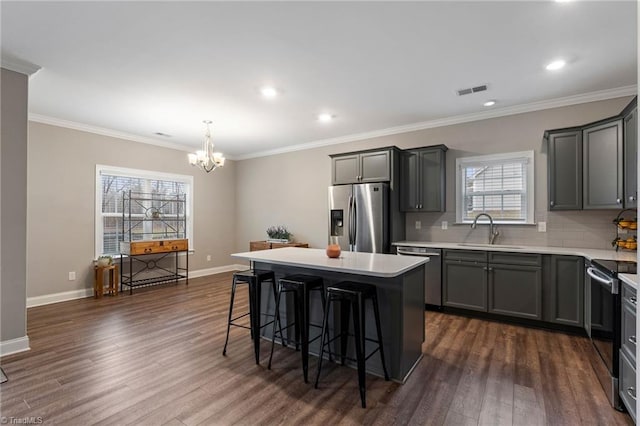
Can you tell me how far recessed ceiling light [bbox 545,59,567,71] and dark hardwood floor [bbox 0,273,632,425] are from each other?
2.74 m

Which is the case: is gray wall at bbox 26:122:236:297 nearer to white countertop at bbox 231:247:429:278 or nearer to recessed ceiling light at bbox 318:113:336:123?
recessed ceiling light at bbox 318:113:336:123

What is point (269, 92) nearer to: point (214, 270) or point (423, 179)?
point (423, 179)

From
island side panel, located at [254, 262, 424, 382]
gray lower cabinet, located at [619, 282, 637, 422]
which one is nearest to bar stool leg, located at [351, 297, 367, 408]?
island side panel, located at [254, 262, 424, 382]

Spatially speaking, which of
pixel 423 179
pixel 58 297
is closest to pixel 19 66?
pixel 58 297

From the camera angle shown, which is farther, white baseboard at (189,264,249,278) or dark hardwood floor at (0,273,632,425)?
white baseboard at (189,264,249,278)

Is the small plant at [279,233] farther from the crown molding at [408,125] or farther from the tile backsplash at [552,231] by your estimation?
the tile backsplash at [552,231]

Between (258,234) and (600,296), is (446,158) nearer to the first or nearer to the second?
(600,296)

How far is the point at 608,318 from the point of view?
2246mm

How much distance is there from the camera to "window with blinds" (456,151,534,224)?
4156mm

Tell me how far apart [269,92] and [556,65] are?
294 centimetres

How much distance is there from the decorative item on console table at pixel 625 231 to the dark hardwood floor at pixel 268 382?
1157 mm

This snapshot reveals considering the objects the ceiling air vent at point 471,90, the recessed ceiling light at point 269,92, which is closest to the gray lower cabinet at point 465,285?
the ceiling air vent at point 471,90

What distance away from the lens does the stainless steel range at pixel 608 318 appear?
2.10 m

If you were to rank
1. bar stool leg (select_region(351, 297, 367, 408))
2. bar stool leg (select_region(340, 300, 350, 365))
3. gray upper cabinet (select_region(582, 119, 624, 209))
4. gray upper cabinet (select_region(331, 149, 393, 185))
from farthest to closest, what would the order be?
gray upper cabinet (select_region(331, 149, 393, 185)), gray upper cabinet (select_region(582, 119, 624, 209)), bar stool leg (select_region(340, 300, 350, 365)), bar stool leg (select_region(351, 297, 367, 408))
